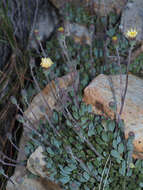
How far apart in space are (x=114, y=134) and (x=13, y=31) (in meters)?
2.08

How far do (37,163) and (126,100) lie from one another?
934 mm

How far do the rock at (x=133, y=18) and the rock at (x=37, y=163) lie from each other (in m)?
1.65

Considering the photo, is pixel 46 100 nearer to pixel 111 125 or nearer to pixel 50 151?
pixel 50 151

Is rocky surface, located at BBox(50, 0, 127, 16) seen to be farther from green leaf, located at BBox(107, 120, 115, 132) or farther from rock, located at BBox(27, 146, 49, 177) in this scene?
rock, located at BBox(27, 146, 49, 177)

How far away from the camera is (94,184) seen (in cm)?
218

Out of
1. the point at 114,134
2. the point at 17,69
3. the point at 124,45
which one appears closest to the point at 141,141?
the point at 114,134

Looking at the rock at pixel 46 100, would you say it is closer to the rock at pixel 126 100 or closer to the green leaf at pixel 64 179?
the rock at pixel 126 100

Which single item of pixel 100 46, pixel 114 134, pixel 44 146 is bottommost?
pixel 44 146

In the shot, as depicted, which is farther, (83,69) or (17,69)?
(17,69)

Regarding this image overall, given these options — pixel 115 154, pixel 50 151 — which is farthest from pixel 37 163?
pixel 115 154

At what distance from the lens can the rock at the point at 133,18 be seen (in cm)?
306

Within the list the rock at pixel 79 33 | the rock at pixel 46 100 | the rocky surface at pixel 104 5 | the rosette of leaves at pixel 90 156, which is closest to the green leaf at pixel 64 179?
the rosette of leaves at pixel 90 156

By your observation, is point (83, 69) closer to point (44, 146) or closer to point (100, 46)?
point (100, 46)

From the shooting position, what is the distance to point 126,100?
2.30m
